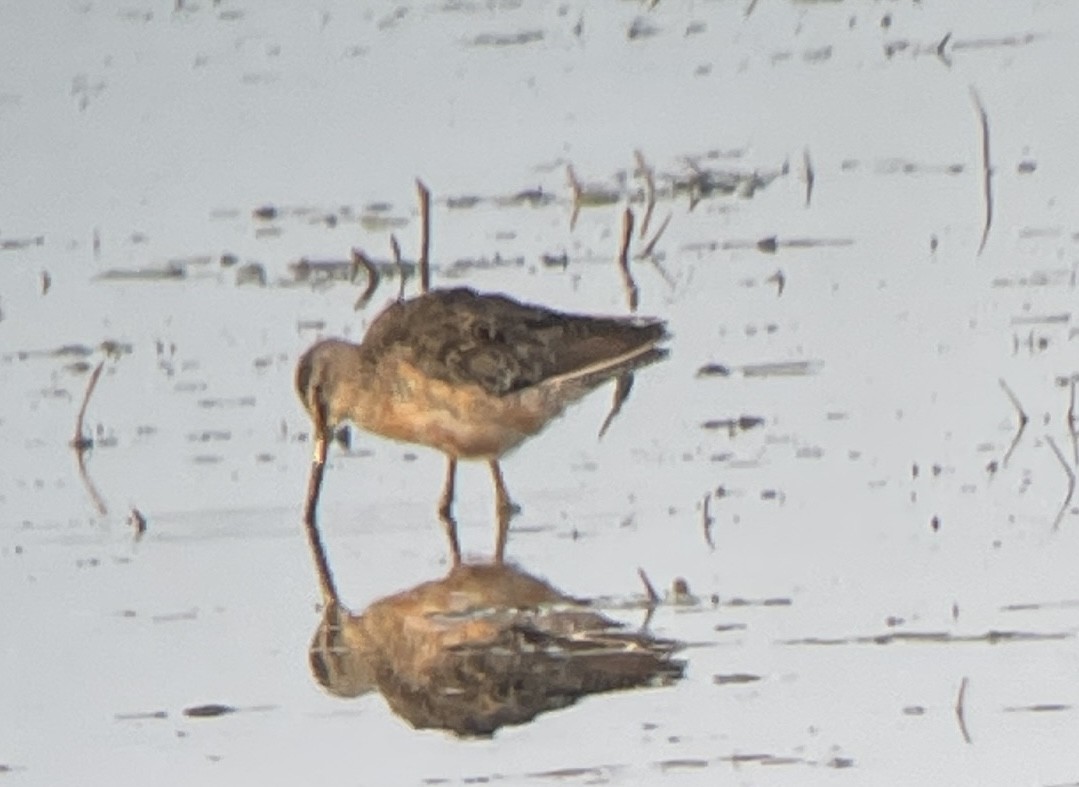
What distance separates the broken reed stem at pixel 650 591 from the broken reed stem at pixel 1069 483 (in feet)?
3.78

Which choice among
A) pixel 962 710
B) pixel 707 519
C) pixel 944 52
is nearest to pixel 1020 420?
pixel 707 519

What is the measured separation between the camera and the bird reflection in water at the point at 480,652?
9.12 meters

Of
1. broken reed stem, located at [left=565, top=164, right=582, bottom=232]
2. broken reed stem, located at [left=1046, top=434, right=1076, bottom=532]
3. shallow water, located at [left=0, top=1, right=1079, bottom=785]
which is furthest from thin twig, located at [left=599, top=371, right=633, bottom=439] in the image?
broken reed stem, located at [left=565, top=164, right=582, bottom=232]

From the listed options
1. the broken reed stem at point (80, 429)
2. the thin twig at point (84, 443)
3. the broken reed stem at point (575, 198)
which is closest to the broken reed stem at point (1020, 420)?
the thin twig at point (84, 443)

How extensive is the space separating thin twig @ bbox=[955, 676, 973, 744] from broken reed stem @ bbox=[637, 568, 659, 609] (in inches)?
44.9

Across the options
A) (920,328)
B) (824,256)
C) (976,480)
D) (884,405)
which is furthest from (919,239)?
(976,480)

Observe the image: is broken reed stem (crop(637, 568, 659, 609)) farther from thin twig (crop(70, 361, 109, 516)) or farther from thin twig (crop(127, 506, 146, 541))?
thin twig (crop(70, 361, 109, 516))

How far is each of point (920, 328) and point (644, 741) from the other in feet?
13.2

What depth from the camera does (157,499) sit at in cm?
1139

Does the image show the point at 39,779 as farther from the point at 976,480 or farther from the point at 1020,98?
the point at 1020,98

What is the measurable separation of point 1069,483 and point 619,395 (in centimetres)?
201

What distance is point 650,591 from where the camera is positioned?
9.88 meters

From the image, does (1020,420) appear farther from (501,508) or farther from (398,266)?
(398,266)

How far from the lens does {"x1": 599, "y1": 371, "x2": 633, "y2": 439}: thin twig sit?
12.0 meters
